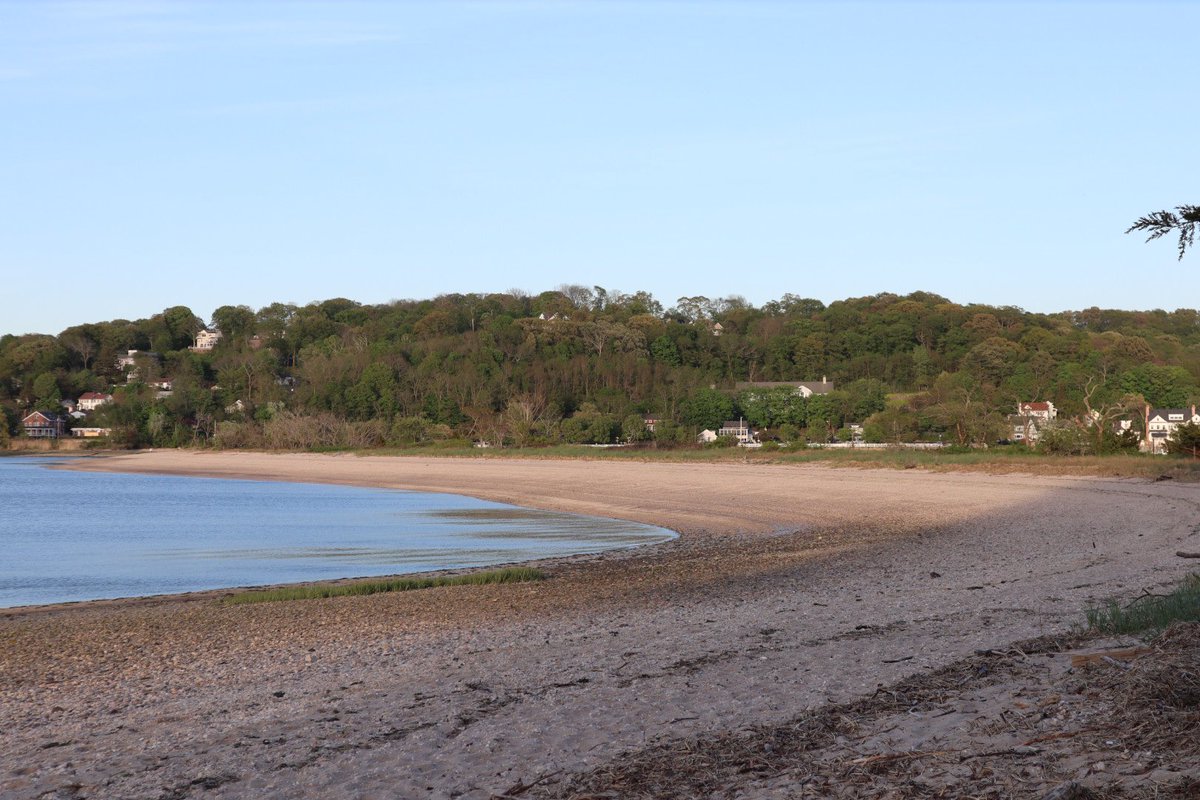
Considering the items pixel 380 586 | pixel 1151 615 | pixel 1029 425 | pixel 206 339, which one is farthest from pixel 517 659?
pixel 206 339

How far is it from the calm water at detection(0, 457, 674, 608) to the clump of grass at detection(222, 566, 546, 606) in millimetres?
2207

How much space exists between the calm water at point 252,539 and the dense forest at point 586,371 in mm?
27672

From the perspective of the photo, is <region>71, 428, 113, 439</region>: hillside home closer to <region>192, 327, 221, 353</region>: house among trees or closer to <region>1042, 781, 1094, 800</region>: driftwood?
<region>192, 327, 221, 353</region>: house among trees

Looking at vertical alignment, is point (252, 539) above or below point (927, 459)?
below

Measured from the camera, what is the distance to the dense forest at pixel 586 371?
A: 77.2 metres

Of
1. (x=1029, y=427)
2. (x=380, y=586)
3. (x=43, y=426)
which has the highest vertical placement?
(x=1029, y=427)

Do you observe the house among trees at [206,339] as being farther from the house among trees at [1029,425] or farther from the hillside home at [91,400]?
the house among trees at [1029,425]

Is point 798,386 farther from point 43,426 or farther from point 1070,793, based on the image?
point 1070,793

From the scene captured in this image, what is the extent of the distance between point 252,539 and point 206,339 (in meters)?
128

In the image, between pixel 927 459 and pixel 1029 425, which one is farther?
pixel 1029 425

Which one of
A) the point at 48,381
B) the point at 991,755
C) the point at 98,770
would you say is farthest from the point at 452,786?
the point at 48,381

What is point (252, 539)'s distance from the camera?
23359 millimetres

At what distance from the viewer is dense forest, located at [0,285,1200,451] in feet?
253

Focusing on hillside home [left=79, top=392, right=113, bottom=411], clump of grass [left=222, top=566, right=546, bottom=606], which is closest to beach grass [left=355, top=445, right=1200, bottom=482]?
clump of grass [left=222, top=566, right=546, bottom=606]
